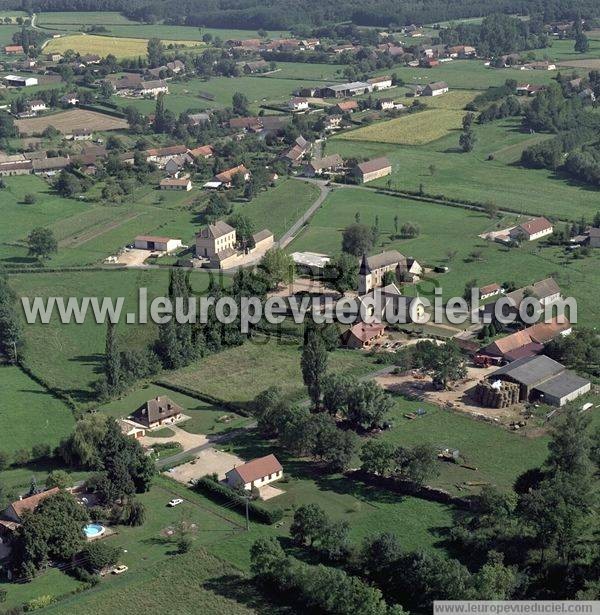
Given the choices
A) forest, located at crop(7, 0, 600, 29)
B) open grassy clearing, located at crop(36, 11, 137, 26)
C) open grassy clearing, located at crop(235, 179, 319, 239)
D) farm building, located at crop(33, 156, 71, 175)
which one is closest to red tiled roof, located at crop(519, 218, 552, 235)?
open grassy clearing, located at crop(235, 179, 319, 239)

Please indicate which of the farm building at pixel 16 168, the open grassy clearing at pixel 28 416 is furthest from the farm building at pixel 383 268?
the farm building at pixel 16 168

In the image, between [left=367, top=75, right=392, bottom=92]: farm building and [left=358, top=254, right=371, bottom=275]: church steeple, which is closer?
[left=358, top=254, right=371, bottom=275]: church steeple

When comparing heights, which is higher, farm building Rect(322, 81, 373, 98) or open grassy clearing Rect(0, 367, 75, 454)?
farm building Rect(322, 81, 373, 98)

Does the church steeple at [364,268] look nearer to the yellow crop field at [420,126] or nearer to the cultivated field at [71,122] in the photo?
the yellow crop field at [420,126]

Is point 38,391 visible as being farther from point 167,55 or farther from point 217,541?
point 167,55

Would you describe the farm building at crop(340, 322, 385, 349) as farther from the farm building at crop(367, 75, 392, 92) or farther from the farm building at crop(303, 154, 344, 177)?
the farm building at crop(367, 75, 392, 92)

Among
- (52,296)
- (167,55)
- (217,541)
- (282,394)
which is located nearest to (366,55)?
(167,55)
